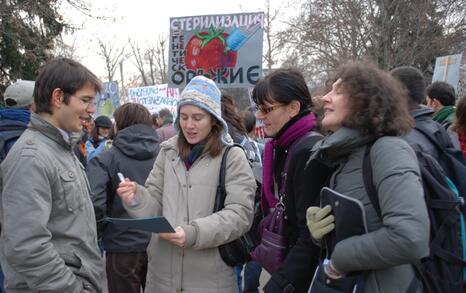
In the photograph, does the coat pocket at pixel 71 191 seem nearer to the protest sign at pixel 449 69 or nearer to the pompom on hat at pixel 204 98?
the pompom on hat at pixel 204 98

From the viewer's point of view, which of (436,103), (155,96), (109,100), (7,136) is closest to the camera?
(7,136)

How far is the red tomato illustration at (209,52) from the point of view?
6.27 m

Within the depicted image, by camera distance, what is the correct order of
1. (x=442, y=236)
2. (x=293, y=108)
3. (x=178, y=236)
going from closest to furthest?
(x=442, y=236) < (x=178, y=236) < (x=293, y=108)

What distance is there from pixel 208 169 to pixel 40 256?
1010 millimetres

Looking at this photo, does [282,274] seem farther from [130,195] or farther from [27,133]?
[27,133]

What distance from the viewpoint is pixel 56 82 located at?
7.48 feet

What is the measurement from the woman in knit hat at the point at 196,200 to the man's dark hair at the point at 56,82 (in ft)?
1.99

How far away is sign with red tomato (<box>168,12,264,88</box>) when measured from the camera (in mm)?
6156

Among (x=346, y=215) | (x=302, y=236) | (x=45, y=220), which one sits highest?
(x=346, y=215)

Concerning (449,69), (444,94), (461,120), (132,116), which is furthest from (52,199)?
(449,69)

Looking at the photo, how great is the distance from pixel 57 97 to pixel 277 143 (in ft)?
3.85

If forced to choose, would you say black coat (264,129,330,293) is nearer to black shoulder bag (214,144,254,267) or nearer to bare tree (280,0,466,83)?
black shoulder bag (214,144,254,267)

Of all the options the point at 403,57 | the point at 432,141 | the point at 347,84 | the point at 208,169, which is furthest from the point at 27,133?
the point at 403,57

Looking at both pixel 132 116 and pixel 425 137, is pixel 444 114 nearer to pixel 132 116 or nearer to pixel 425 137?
pixel 425 137
